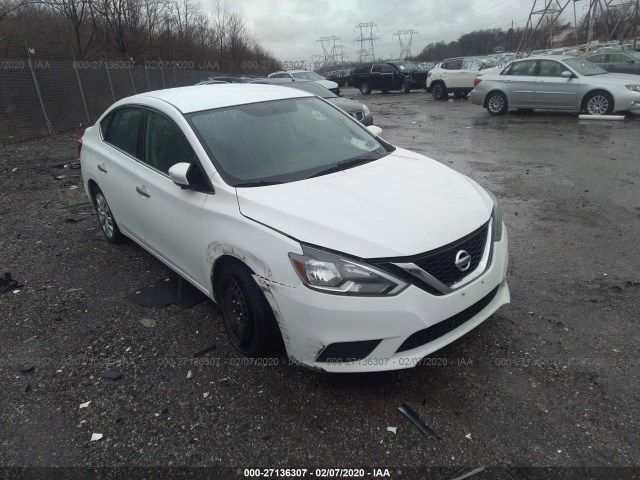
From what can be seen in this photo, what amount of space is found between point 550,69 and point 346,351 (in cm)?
1318

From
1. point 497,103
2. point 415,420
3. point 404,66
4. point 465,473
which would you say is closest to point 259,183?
point 415,420

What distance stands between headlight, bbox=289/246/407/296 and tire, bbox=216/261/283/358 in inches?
16.5

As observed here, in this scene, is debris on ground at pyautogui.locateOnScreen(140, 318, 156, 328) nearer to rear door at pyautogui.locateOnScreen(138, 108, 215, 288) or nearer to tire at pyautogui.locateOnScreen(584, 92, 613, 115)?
rear door at pyautogui.locateOnScreen(138, 108, 215, 288)

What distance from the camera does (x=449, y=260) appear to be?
2498 millimetres

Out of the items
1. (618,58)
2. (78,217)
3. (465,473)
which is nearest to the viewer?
(465,473)

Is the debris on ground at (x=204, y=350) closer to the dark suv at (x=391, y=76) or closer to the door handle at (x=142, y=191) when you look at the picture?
the door handle at (x=142, y=191)

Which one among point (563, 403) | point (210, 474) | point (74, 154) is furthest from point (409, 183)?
point (74, 154)

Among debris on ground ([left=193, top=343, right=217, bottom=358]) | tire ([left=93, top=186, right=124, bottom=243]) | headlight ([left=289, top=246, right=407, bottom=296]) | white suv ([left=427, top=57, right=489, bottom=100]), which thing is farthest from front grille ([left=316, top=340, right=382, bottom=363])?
white suv ([left=427, top=57, right=489, bottom=100])

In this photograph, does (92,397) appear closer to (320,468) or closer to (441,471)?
(320,468)

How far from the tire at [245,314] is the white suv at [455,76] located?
63.7 ft

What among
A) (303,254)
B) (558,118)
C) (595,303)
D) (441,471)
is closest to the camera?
(441,471)

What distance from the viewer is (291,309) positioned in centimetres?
246

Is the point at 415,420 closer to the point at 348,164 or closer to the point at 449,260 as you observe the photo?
the point at 449,260

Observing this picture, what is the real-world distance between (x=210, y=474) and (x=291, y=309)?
36.2 inches
